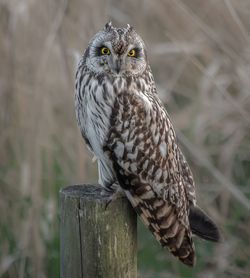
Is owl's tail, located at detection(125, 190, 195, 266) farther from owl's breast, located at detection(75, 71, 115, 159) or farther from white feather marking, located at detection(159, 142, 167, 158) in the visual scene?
owl's breast, located at detection(75, 71, 115, 159)

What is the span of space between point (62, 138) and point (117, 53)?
1.72m

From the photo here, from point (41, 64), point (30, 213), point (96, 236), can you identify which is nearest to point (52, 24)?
point (41, 64)

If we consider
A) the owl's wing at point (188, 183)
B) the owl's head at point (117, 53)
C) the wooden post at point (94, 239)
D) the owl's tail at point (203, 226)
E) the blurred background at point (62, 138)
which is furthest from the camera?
the blurred background at point (62, 138)

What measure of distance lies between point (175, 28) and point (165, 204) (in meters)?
2.75

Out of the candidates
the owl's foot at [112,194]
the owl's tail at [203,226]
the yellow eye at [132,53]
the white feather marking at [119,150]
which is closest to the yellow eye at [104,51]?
the yellow eye at [132,53]

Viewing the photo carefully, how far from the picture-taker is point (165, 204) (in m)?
3.32

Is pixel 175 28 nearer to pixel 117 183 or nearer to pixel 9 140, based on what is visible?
pixel 9 140

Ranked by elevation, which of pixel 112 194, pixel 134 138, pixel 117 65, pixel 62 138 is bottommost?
pixel 112 194

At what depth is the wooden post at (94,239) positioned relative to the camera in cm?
274

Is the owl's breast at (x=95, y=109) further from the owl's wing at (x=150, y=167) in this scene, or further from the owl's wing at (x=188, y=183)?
the owl's wing at (x=188, y=183)

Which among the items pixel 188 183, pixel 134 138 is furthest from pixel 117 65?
pixel 188 183

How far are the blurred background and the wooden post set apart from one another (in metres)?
1.43

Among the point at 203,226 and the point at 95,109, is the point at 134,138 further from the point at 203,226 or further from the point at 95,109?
the point at 203,226

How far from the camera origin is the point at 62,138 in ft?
15.9
